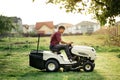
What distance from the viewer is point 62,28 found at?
567 inches

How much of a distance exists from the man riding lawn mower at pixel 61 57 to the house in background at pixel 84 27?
431 feet

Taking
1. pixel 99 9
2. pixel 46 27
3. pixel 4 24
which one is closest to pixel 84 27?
pixel 46 27

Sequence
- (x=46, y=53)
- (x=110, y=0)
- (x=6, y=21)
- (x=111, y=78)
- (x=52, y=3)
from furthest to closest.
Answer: (x=6, y=21), (x=52, y=3), (x=110, y=0), (x=46, y=53), (x=111, y=78)

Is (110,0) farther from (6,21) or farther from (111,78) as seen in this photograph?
(6,21)

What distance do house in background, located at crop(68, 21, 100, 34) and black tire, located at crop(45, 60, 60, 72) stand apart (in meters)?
132

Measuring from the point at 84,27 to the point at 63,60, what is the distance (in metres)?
139

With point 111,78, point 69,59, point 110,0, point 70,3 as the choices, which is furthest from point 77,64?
point 70,3

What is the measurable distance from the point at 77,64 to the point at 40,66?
5.06ft

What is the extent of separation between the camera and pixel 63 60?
1433cm

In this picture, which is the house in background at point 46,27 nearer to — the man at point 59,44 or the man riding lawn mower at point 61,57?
the man riding lawn mower at point 61,57

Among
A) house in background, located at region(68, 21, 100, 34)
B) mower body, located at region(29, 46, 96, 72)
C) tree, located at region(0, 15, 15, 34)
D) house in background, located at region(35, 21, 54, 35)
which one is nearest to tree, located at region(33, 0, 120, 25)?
mower body, located at region(29, 46, 96, 72)

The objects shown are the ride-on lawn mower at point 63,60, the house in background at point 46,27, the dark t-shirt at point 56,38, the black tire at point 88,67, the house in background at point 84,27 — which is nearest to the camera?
the ride-on lawn mower at point 63,60

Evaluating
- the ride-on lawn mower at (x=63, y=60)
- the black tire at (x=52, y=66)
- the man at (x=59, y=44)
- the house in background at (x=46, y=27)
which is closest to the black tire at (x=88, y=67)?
the ride-on lawn mower at (x=63, y=60)

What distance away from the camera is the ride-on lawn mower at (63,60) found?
14078 mm
